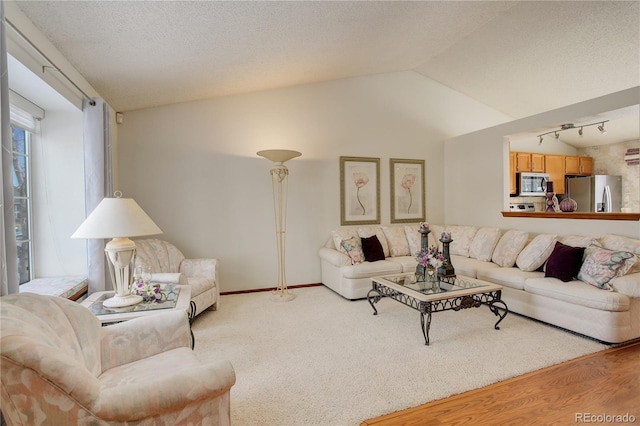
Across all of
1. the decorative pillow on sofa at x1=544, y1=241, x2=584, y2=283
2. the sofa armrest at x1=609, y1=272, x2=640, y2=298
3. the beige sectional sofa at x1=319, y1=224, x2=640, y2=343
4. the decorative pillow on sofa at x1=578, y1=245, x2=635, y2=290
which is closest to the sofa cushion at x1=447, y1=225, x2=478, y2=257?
the beige sectional sofa at x1=319, y1=224, x2=640, y2=343

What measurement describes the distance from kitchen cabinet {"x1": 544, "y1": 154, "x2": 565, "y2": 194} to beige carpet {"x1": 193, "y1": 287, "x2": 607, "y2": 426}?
12.5 feet

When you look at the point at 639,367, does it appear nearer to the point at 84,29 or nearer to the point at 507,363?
the point at 507,363

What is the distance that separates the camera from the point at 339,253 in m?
4.41

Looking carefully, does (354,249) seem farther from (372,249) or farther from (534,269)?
(534,269)

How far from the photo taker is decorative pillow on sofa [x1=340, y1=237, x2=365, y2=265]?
4258 millimetres

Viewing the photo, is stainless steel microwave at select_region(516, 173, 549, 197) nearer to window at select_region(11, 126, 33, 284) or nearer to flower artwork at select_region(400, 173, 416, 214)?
flower artwork at select_region(400, 173, 416, 214)

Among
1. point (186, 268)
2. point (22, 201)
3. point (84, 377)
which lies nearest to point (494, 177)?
point (186, 268)

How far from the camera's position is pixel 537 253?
3.63m

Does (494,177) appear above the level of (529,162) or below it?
below

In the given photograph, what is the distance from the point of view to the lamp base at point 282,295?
4.19 meters

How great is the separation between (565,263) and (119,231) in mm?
3994

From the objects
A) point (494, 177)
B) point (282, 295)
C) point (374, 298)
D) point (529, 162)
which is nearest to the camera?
point (374, 298)

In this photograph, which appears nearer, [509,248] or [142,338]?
[142,338]

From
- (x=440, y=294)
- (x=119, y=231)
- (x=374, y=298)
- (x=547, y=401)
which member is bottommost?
(x=547, y=401)
